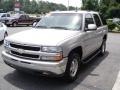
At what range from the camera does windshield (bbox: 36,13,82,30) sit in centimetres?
671

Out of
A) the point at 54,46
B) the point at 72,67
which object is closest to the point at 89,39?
the point at 72,67

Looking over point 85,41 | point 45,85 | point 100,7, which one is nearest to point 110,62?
point 85,41

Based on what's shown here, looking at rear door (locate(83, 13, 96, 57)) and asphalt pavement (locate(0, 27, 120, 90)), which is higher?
rear door (locate(83, 13, 96, 57))

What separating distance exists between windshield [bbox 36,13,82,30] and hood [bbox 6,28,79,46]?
36 cm

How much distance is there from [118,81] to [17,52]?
2.81 m

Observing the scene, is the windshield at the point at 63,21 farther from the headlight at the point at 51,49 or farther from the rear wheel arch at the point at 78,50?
the headlight at the point at 51,49

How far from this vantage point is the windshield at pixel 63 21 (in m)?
6.71

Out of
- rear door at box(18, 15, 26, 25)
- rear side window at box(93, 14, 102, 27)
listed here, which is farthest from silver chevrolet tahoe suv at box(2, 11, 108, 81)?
rear door at box(18, 15, 26, 25)

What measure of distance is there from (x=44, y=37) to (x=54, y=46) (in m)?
0.59

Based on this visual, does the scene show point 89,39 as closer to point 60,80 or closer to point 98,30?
point 98,30

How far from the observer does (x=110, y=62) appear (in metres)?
8.57

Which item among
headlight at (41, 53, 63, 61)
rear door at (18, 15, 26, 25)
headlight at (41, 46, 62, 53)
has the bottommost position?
rear door at (18, 15, 26, 25)

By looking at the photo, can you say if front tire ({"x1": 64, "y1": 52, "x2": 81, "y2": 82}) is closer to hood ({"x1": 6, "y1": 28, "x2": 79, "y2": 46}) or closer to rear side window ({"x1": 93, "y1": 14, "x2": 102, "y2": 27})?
hood ({"x1": 6, "y1": 28, "x2": 79, "y2": 46})

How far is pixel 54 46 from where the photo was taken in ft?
17.3
